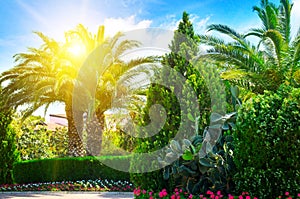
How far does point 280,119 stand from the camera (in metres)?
4.83

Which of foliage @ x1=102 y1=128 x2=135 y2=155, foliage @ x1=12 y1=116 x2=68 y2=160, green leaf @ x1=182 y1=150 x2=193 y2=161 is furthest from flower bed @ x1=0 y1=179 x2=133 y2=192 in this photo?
green leaf @ x1=182 y1=150 x2=193 y2=161

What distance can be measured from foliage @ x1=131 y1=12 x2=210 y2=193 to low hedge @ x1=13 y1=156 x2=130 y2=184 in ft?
24.9

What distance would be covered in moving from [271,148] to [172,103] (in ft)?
6.48

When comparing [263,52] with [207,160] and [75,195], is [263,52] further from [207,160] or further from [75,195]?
[207,160]

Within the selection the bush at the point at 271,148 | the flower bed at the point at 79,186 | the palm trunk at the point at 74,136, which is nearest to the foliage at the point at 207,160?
the bush at the point at 271,148

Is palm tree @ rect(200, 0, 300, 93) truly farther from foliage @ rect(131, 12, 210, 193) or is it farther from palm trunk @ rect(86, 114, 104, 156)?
foliage @ rect(131, 12, 210, 193)

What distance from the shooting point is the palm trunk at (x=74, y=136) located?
16.2 m

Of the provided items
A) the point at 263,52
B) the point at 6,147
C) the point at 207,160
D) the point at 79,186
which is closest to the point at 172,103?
the point at 207,160

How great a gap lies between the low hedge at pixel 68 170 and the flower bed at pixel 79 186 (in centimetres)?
30

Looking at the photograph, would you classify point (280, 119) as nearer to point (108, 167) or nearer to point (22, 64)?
point (108, 167)

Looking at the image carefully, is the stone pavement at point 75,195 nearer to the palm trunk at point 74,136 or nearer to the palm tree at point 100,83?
the palm trunk at point 74,136

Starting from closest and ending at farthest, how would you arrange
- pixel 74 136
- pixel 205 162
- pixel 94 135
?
pixel 205 162
pixel 94 135
pixel 74 136

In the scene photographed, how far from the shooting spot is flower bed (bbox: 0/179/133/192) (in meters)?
13.1

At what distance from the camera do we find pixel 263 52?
14469 mm
